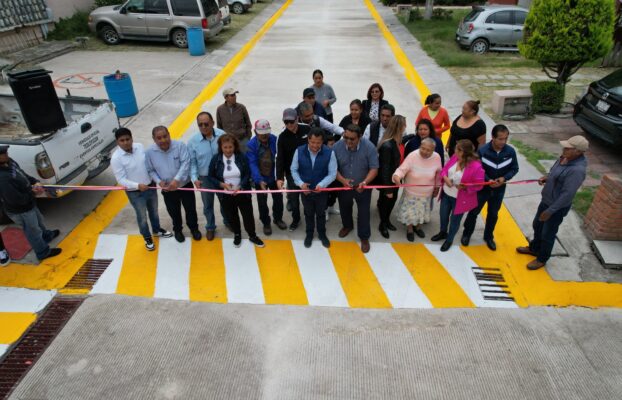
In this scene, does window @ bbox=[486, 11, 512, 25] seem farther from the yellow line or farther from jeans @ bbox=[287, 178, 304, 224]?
the yellow line

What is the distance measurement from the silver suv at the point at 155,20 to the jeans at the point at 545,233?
1405cm

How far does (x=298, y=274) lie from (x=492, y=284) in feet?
7.71

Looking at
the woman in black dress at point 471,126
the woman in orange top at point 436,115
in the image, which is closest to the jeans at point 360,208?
the woman in black dress at point 471,126

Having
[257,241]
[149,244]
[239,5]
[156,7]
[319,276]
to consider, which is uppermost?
[156,7]

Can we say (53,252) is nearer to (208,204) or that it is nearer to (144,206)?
(144,206)

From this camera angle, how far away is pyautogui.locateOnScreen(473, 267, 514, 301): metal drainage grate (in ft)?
15.5

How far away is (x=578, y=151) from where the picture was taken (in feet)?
14.1

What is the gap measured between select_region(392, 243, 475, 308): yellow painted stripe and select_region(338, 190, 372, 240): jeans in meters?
0.49

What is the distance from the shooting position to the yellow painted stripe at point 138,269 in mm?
4855

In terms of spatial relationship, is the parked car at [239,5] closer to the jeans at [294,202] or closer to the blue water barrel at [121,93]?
the blue water barrel at [121,93]

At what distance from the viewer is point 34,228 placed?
5.00 m

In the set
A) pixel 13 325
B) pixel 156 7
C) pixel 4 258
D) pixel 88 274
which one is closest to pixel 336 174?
pixel 88 274

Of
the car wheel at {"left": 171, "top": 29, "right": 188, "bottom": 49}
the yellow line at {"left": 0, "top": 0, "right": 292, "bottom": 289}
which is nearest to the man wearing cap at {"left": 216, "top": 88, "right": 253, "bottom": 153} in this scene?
the yellow line at {"left": 0, "top": 0, "right": 292, "bottom": 289}

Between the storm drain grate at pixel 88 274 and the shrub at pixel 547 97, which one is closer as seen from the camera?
the storm drain grate at pixel 88 274
